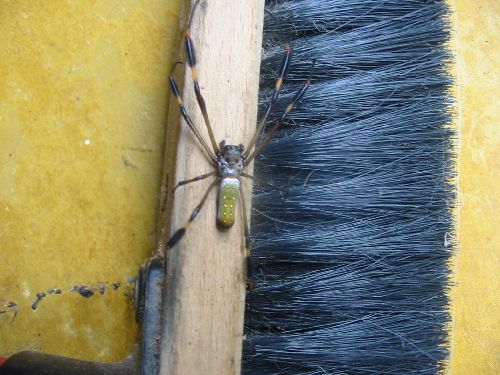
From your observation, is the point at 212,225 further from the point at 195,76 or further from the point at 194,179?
the point at 195,76

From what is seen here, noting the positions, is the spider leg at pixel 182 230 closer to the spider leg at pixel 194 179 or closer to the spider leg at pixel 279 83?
the spider leg at pixel 194 179

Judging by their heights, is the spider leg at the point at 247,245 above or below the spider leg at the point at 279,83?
below

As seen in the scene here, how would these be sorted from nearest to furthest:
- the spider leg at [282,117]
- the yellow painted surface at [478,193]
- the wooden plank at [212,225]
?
the wooden plank at [212,225]
the spider leg at [282,117]
the yellow painted surface at [478,193]

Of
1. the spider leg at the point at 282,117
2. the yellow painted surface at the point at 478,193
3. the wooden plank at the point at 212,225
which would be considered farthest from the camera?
the yellow painted surface at the point at 478,193

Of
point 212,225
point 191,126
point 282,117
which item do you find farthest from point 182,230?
point 282,117

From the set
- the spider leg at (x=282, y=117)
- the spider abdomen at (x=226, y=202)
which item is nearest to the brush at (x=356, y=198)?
the spider leg at (x=282, y=117)

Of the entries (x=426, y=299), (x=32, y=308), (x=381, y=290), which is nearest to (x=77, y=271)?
(x=32, y=308)
